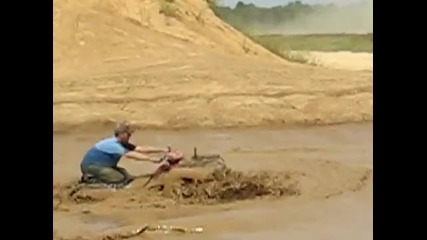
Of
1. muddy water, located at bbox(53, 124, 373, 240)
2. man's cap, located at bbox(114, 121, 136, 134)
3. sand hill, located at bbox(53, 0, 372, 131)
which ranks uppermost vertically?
sand hill, located at bbox(53, 0, 372, 131)

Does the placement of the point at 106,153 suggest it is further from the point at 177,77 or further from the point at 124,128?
the point at 177,77

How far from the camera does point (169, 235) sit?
2.72 meters

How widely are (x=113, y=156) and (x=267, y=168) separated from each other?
1.05 feet

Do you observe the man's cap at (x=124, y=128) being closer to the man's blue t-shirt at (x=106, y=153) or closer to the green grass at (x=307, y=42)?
the man's blue t-shirt at (x=106, y=153)

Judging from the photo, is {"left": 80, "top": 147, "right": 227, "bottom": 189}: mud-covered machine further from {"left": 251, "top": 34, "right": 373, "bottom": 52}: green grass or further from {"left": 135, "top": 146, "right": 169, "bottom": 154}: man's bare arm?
{"left": 251, "top": 34, "right": 373, "bottom": 52}: green grass

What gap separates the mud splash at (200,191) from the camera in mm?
2740

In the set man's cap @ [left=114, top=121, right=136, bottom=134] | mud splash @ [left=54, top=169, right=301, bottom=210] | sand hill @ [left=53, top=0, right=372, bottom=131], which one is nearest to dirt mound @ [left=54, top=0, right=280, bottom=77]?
sand hill @ [left=53, top=0, right=372, bottom=131]

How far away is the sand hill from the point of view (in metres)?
2.76

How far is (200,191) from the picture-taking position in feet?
9.00

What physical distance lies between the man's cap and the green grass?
1.04 feet

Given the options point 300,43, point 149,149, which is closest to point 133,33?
point 149,149
